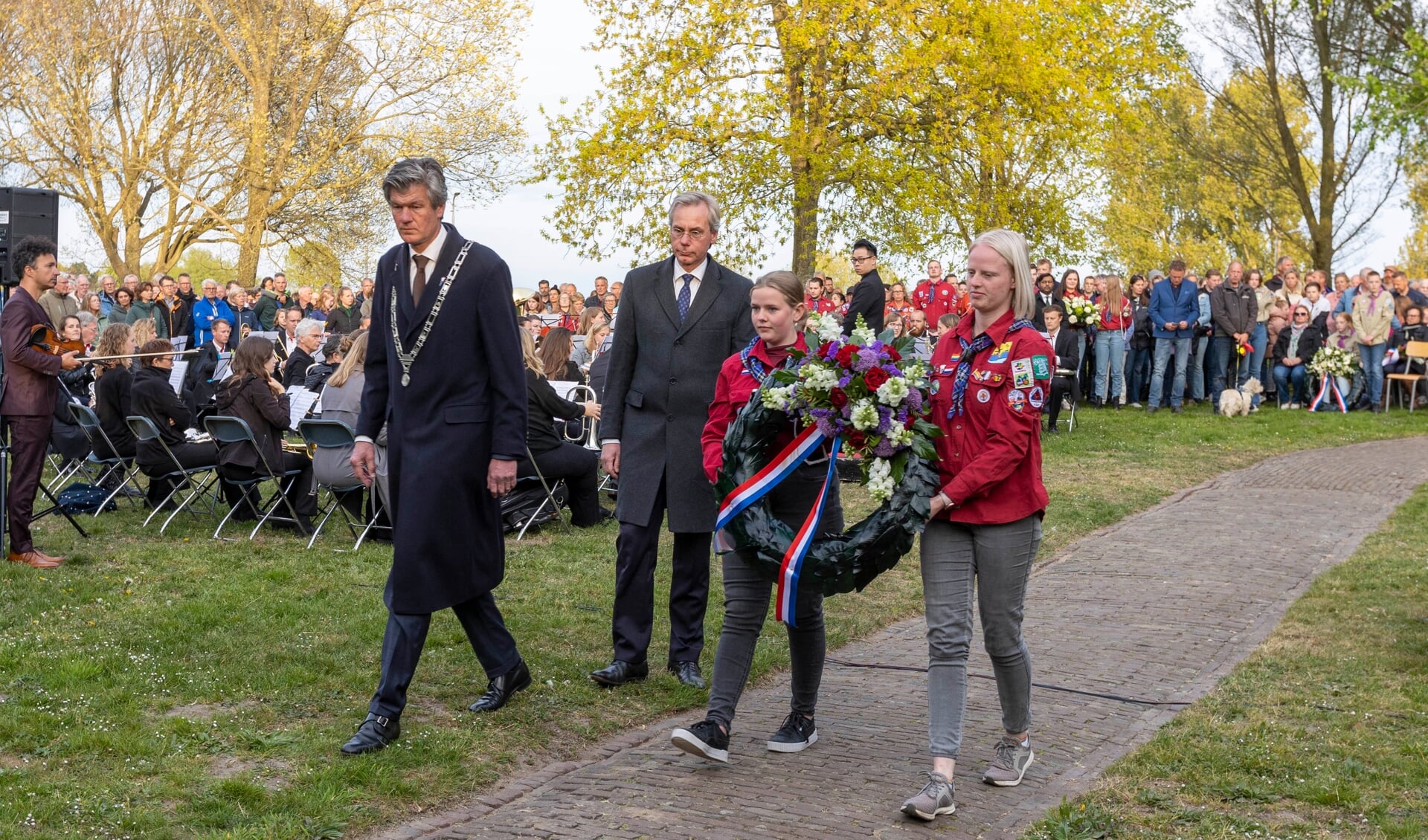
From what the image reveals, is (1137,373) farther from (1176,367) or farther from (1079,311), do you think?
(1079,311)

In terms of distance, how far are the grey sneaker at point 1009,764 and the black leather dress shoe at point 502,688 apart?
7.08 feet

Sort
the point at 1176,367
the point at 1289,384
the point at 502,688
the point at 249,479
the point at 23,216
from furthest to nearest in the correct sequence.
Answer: the point at 1289,384, the point at 1176,367, the point at 249,479, the point at 23,216, the point at 502,688

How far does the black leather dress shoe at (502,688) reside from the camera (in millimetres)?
6188

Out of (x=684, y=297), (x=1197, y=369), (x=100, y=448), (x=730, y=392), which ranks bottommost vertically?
(x=100, y=448)

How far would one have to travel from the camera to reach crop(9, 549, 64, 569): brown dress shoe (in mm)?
9258

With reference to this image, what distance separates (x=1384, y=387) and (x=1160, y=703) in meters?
17.3

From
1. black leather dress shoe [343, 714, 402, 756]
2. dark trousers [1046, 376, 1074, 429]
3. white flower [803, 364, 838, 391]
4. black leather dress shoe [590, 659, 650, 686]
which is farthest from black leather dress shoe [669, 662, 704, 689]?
dark trousers [1046, 376, 1074, 429]

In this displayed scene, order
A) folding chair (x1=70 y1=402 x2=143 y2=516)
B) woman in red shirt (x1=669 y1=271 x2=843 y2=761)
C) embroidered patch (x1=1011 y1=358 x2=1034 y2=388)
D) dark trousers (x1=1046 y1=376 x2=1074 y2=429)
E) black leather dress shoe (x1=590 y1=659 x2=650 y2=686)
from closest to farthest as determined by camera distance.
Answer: embroidered patch (x1=1011 y1=358 x2=1034 y2=388) < woman in red shirt (x1=669 y1=271 x2=843 y2=761) < black leather dress shoe (x1=590 y1=659 x2=650 y2=686) < folding chair (x1=70 y1=402 x2=143 y2=516) < dark trousers (x1=1046 y1=376 x2=1074 y2=429)

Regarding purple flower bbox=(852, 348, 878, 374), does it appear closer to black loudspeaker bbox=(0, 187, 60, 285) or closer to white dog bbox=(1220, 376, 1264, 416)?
black loudspeaker bbox=(0, 187, 60, 285)

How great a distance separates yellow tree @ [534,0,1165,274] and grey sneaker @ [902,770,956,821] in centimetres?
1641

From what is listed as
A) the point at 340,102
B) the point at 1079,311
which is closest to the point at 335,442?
the point at 1079,311

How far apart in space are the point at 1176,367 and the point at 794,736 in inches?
643

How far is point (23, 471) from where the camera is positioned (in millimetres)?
9477

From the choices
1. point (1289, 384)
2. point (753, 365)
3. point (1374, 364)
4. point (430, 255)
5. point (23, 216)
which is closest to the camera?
point (753, 365)
